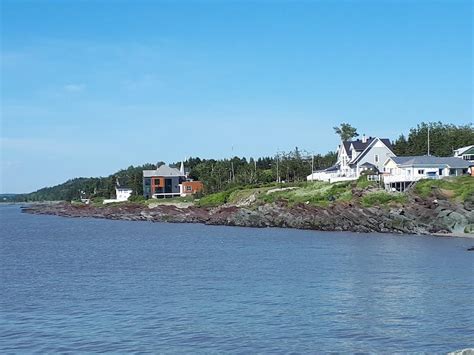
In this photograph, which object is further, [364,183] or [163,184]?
[163,184]

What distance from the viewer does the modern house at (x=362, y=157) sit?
85625 mm

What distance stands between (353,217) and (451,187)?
9.86 metres

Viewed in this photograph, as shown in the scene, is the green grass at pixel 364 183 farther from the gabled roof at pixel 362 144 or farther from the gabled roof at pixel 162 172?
the gabled roof at pixel 162 172

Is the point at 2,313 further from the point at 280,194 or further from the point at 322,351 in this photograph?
the point at 280,194

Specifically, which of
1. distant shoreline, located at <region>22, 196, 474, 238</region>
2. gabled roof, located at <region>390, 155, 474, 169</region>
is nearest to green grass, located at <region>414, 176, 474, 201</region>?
distant shoreline, located at <region>22, 196, 474, 238</region>

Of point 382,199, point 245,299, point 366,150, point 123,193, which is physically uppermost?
point 366,150

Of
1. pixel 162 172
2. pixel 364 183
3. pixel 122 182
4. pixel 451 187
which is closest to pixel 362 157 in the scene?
pixel 364 183

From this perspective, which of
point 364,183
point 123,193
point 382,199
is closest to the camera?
point 382,199

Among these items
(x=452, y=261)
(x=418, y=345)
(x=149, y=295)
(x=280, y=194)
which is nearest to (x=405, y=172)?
(x=280, y=194)

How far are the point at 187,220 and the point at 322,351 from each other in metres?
67.2

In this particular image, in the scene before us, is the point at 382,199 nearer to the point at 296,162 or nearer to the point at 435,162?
the point at 435,162

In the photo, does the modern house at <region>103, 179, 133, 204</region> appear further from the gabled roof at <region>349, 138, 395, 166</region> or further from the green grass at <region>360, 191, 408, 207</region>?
the green grass at <region>360, 191, 408, 207</region>

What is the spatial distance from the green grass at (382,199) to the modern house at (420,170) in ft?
17.3

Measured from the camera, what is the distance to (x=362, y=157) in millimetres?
86188
